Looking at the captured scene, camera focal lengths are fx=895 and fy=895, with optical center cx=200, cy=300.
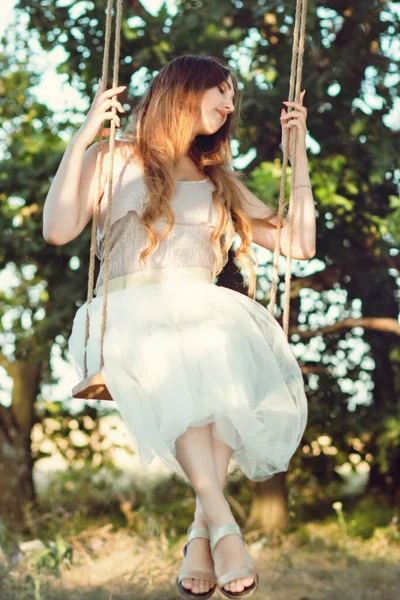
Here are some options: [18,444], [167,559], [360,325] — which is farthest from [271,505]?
[18,444]

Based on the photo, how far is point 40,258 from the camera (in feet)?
17.3

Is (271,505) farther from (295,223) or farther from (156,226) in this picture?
(156,226)

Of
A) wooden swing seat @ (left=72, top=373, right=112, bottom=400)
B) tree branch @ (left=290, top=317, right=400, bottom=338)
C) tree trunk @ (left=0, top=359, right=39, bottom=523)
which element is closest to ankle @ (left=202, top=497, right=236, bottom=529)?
wooden swing seat @ (left=72, top=373, right=112, bottom=400)

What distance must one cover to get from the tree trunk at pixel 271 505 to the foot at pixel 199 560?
3519mm

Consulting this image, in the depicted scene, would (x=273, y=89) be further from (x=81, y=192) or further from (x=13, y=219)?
(x=81, y=192)

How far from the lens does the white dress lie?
2.31 metres

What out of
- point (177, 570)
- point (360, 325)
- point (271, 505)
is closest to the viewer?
point (177, 570)

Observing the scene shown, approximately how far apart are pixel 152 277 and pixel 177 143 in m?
0.45

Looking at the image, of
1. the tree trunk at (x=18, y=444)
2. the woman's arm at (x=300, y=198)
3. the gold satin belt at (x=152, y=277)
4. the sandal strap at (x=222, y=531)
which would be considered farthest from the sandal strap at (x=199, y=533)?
the tree trunk at (x=18, y=444)

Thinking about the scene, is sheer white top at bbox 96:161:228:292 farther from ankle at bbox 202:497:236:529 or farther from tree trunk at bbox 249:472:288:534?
tree trunk at bbox 249:472:288:534

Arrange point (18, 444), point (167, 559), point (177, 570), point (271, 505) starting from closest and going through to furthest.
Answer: point (177, 570) → point (167, 559) → point (271, 505) → point (18, 444)

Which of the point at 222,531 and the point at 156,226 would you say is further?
the point at 156,226

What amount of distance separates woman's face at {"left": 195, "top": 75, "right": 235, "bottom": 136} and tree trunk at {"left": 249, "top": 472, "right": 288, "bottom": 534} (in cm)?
352

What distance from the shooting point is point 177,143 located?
2.74 metres
